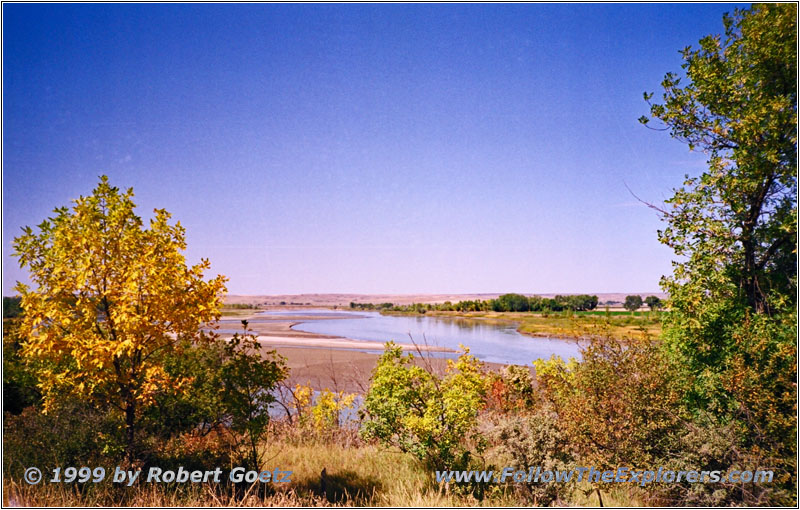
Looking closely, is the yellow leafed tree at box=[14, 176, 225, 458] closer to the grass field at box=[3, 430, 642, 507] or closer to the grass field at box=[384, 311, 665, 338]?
the grass field at box=[3, 430, 642, 507]

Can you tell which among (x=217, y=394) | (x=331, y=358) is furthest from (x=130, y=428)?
(x=331, y=358)

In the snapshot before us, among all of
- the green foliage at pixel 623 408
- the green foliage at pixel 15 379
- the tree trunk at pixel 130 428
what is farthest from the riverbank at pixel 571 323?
the green foliage at pixel 15 379

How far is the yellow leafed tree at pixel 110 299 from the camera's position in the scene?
19.1ft

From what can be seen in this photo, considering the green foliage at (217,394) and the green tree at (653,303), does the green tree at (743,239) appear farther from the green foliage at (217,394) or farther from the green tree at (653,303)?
the green foliage at (217,394)

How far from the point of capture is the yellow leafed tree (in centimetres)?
582

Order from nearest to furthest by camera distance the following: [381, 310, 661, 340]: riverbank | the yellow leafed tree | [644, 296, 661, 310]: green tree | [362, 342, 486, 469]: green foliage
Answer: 1. the yellow leafed tree
2. [362, 342, 486, 469]: green foliage
3. [381, 310, 661, 340]: riverbank
4. [644, 296, 661, 310]: green tree

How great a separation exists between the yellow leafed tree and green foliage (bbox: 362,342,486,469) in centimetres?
271

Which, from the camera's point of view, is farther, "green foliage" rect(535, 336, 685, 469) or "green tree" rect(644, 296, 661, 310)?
"green tree" rect(644, 296, 661, 310)

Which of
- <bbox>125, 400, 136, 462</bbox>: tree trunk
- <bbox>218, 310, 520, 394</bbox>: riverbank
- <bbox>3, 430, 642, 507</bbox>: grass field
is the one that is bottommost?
<bbox>218, 310, 520, 394</bbox>: riverbank

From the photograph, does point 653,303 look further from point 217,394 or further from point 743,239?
point 217,394

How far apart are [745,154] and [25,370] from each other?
38.0ft

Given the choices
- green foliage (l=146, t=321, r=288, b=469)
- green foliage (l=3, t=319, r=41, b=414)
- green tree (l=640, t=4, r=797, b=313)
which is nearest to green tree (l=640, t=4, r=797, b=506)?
green tree (l=640, t=4, r=797, b=313)

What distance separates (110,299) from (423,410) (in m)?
4.62

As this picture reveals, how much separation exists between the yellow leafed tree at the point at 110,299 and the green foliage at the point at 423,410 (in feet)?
8.89
